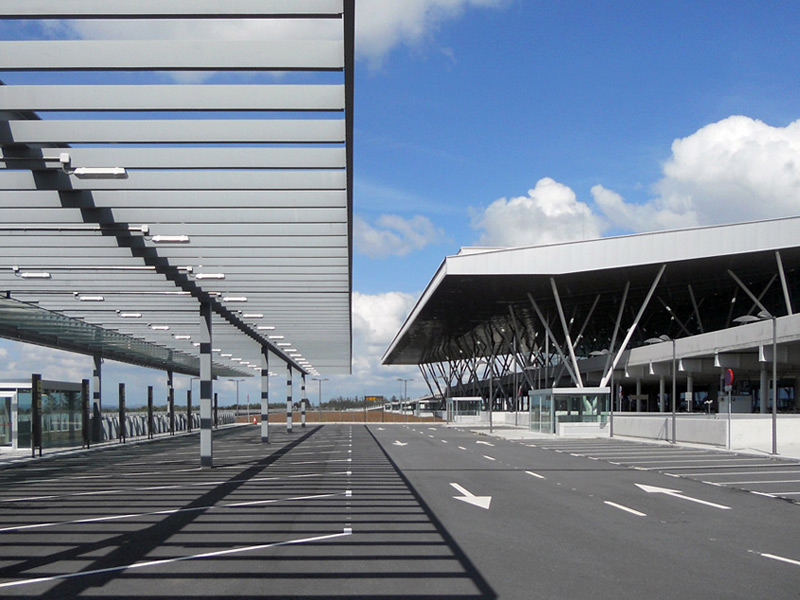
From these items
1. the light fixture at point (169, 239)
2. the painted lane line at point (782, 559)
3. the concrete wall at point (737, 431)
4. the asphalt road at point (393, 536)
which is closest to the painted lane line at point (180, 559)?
the asphalt road at point (393, 536)

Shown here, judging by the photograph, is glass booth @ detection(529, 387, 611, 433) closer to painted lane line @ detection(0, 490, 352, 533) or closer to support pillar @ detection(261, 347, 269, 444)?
support pillar @ detection(261, 347, 269, 444)

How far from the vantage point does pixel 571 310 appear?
62281 millimetres

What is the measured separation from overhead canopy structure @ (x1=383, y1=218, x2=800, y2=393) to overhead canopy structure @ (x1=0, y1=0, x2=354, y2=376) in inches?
766

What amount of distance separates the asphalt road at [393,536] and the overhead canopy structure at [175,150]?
17.2ft

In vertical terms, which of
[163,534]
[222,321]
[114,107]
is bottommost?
[163,534]

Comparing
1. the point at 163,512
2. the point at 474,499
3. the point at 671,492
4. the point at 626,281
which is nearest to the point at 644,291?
the point at 626,281

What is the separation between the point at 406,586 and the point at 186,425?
56112mm

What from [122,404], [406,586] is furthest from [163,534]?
[122,404]

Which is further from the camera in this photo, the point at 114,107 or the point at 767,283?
the point at 767,283

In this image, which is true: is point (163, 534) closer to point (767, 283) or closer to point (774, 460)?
point (774, 460)

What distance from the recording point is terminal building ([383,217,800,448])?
41.7 meters

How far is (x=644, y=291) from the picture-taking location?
53.8 m

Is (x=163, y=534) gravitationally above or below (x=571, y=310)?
below

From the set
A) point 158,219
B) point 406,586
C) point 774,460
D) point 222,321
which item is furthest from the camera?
point 222,321
